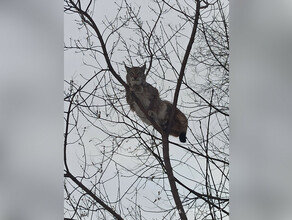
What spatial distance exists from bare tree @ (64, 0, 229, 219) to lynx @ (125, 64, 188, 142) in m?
0.02

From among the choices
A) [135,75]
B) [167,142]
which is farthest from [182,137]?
[135,75]

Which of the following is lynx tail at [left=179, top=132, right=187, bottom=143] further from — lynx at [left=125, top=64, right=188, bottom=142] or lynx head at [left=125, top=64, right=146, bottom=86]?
lynx head at [left=125, top=64, right=146, bottom=86]

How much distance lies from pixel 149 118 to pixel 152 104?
0.04 m

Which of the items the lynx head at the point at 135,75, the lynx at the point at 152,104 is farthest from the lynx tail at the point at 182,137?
the lynx head at the point at 135,75

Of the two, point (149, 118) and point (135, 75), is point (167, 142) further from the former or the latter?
point (135, 75)

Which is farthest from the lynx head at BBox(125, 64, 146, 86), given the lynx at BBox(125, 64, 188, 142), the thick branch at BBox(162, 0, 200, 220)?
the thick branch at BBox(162, 0, 200, 220)

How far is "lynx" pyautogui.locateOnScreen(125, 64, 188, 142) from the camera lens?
1292 millimetres

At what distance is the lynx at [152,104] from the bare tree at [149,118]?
0.8 inches

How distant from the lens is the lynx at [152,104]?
1.29m

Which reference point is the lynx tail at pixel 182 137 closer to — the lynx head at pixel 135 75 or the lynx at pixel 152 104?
the lynx at pixel 152 104
